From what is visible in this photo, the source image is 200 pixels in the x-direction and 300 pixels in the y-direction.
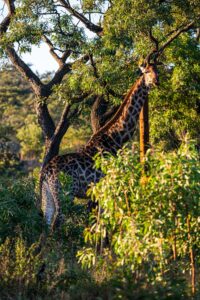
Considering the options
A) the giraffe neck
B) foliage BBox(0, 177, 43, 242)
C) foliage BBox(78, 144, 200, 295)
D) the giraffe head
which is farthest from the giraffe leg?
foliage BBox(78, 144, 200, 295)

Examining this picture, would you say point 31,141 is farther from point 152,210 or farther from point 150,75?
point 152,210

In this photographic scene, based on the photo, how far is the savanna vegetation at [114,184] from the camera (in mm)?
7656

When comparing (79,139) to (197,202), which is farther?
(79,139)

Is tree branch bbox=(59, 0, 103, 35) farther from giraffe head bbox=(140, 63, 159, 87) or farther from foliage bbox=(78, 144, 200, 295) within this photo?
foliage bbox=(78, 144, 200, 295)

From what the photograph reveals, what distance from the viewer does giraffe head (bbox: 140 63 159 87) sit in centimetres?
1373

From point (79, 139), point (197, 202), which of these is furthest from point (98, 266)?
point (79, 139)

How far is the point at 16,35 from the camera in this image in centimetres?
1702

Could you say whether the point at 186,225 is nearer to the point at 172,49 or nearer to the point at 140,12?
the point at 140,12

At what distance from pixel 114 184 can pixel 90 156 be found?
5486 mm

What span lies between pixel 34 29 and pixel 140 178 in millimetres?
9969

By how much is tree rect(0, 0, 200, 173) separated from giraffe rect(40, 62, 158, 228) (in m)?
2.15

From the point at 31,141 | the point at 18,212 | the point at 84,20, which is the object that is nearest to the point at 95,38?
the point at 84,20

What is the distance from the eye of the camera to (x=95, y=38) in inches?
680

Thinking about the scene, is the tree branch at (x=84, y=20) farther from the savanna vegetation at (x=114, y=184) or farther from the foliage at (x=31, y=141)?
the foliage at (x=31, y=141)
